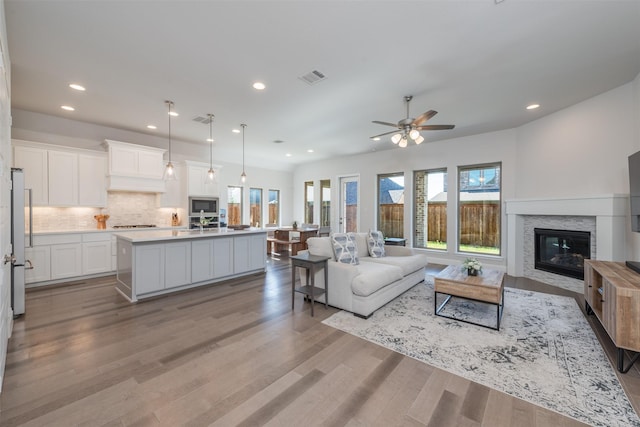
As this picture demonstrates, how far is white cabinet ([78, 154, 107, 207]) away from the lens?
→ 5148mm

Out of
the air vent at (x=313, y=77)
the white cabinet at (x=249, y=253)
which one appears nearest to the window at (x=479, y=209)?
the air vent at (x=313, y=77)

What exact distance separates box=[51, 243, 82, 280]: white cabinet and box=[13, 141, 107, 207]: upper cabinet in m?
0.82

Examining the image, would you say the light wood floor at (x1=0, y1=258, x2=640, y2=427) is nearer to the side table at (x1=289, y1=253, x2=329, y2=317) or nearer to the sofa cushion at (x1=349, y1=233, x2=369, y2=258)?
the side table at (x1=289, y1=253, x2=329, y2=317)

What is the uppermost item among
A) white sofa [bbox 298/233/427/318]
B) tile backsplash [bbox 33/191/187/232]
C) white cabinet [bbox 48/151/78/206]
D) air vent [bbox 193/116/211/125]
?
air vent [bbox 193/116/211/125]

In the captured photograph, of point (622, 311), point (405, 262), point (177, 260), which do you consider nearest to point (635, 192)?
point (622, 311)

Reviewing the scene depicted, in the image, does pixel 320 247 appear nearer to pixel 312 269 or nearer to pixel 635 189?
pixel 312 269

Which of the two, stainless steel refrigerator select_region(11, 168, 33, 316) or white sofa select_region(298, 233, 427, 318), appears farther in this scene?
white sofa select_region(298, 233, 427, 318)

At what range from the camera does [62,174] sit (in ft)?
16.1

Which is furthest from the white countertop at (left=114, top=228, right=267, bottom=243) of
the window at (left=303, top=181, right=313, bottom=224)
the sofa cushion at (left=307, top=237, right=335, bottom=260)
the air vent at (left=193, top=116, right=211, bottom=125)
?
the window at (left=303, top=181, right=313, bottom=224)

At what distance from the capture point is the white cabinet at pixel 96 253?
497cm

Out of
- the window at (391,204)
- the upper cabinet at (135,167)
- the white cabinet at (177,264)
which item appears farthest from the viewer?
the window at (391,204)

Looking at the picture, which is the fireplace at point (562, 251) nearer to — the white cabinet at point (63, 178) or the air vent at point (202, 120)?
the air vent at point (202, 120)

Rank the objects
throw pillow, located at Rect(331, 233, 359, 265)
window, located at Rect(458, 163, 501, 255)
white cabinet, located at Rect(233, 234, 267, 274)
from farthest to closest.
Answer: window, located at Rect(458, 163, 501, 255), white cabinet, located at Rect(233, 234, 267, 274), throw pillow, located at Rect(331, 233, 359, 265)

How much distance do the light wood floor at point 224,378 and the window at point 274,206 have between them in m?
5.99
